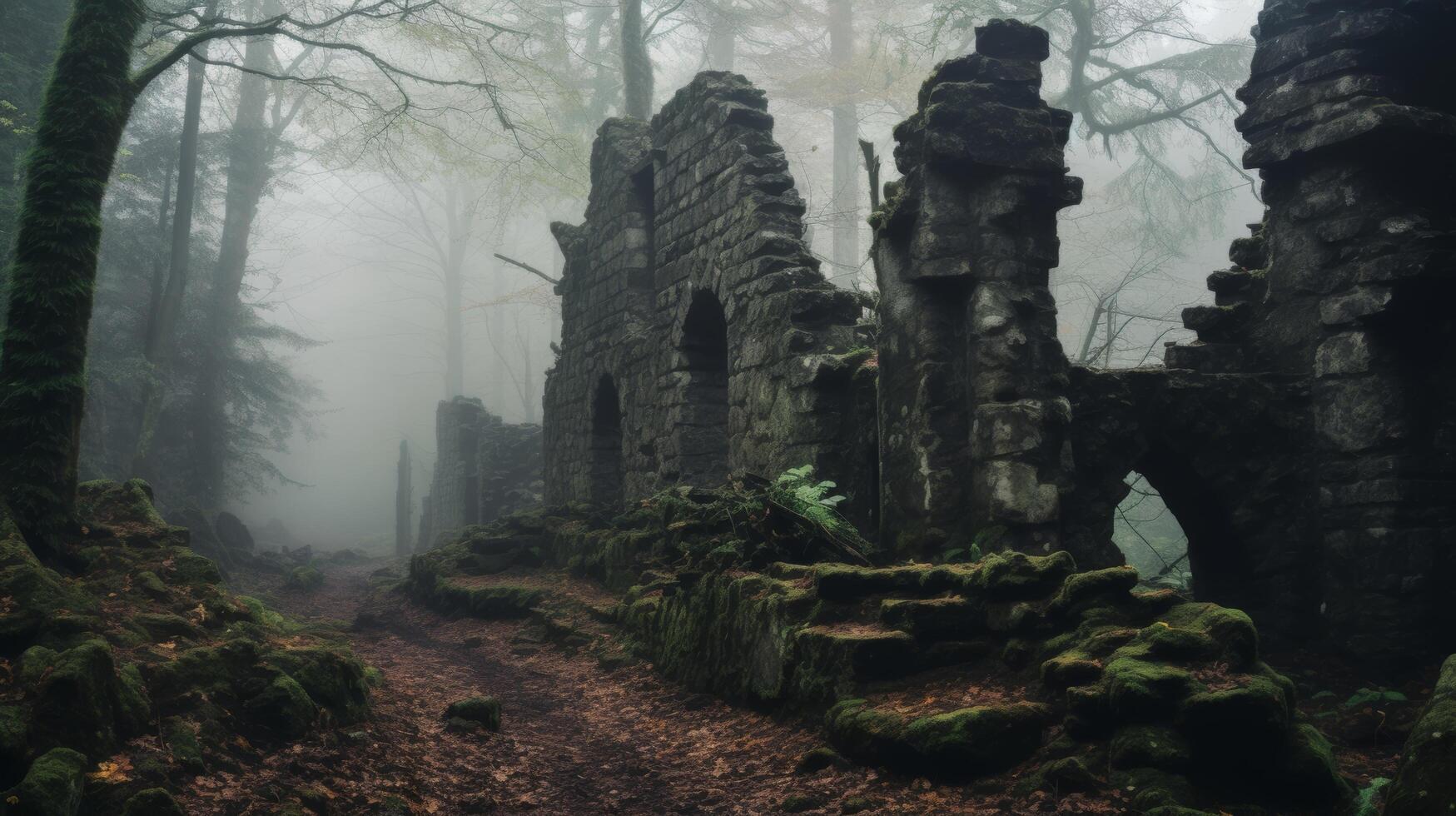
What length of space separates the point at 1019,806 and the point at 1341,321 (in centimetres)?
679

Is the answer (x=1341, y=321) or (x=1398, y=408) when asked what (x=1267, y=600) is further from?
(x=1341, y=321)

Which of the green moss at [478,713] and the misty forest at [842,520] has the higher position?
the misty forest at [842,520]

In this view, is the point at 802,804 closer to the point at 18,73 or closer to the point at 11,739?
the point at 11,739

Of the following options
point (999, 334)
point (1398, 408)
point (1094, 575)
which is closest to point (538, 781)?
point (1094, 575)

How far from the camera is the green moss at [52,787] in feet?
10.6

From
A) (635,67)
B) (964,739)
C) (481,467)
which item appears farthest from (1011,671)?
(481,467)

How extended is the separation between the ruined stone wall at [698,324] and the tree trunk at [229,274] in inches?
397

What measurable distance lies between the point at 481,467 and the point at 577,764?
17.4 m

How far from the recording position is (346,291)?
228ft

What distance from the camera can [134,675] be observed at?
15.0 feet

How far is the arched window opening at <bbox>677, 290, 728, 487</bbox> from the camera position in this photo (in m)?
11.8

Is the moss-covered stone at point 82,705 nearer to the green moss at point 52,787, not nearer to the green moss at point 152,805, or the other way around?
the green moss at point 52,787

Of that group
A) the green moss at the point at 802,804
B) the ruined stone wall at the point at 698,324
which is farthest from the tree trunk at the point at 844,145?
the green moss at the point at 802,804

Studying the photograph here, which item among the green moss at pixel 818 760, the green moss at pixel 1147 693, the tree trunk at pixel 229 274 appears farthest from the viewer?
the tree trunk at pixel 229 274
